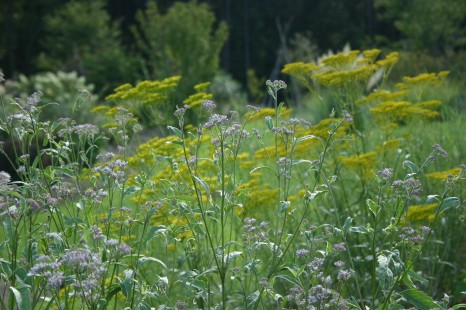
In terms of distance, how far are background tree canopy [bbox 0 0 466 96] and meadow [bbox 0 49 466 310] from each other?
29.3 ft

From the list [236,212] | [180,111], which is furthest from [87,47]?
[180,111]

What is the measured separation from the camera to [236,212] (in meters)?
4.56

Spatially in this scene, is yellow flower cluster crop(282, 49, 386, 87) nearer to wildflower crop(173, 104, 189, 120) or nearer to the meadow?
the meadow

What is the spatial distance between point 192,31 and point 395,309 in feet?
47.3

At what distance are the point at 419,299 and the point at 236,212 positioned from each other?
6.60 feet

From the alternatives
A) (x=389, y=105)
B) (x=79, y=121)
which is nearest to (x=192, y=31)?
(x=79, y=121)

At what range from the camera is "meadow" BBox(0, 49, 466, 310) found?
2645 mm

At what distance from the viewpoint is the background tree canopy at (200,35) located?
17.0 metres

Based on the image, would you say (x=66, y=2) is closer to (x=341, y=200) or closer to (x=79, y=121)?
(x=79, y=121)

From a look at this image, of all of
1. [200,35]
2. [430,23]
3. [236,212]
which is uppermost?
[236,212]

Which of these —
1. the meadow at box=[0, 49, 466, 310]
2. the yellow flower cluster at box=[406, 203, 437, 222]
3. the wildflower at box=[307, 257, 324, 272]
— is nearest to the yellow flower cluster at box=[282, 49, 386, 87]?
the meadow at box=[0, 49, 466, 310]

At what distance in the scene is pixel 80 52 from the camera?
71.0 ft

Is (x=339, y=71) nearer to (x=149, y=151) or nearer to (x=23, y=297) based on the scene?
(x=149, y=151)

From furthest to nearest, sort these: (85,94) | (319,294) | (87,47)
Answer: (87,47)
(85,94)
(319,294)
